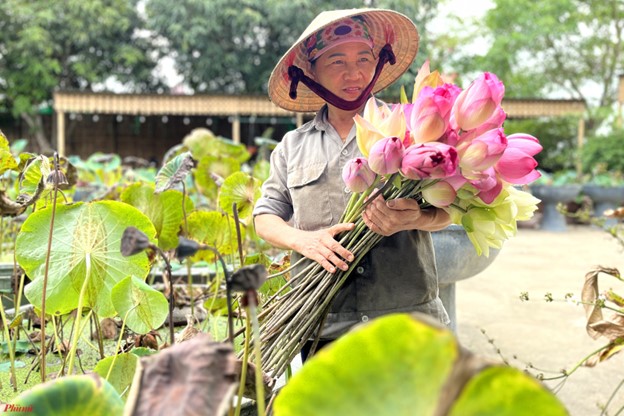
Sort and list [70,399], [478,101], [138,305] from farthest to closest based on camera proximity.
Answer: [138,305]
[478,101]
[70,399]

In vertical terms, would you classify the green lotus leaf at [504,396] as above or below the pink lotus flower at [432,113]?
below

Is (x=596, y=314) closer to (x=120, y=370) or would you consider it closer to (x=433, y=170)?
(x=433, y=170)

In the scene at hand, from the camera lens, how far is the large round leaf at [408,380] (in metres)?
0.31

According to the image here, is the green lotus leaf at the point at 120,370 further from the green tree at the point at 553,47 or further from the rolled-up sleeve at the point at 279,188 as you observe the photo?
the green tree at the point at 553,47

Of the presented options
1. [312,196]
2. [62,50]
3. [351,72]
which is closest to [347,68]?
[351,72]

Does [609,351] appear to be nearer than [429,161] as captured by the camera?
No

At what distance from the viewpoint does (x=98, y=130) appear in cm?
1239

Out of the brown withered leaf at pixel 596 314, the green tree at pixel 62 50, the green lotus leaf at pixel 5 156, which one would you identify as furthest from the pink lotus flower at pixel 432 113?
the green tree at pixel 62 50

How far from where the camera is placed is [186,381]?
15.0 inches

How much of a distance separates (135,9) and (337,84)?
13062 millimetres

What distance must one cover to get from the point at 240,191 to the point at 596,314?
839mm

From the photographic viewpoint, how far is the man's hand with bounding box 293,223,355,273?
0.78m

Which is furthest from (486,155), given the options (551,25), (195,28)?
(551,25)

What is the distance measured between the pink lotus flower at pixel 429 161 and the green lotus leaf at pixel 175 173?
21.4 inches
